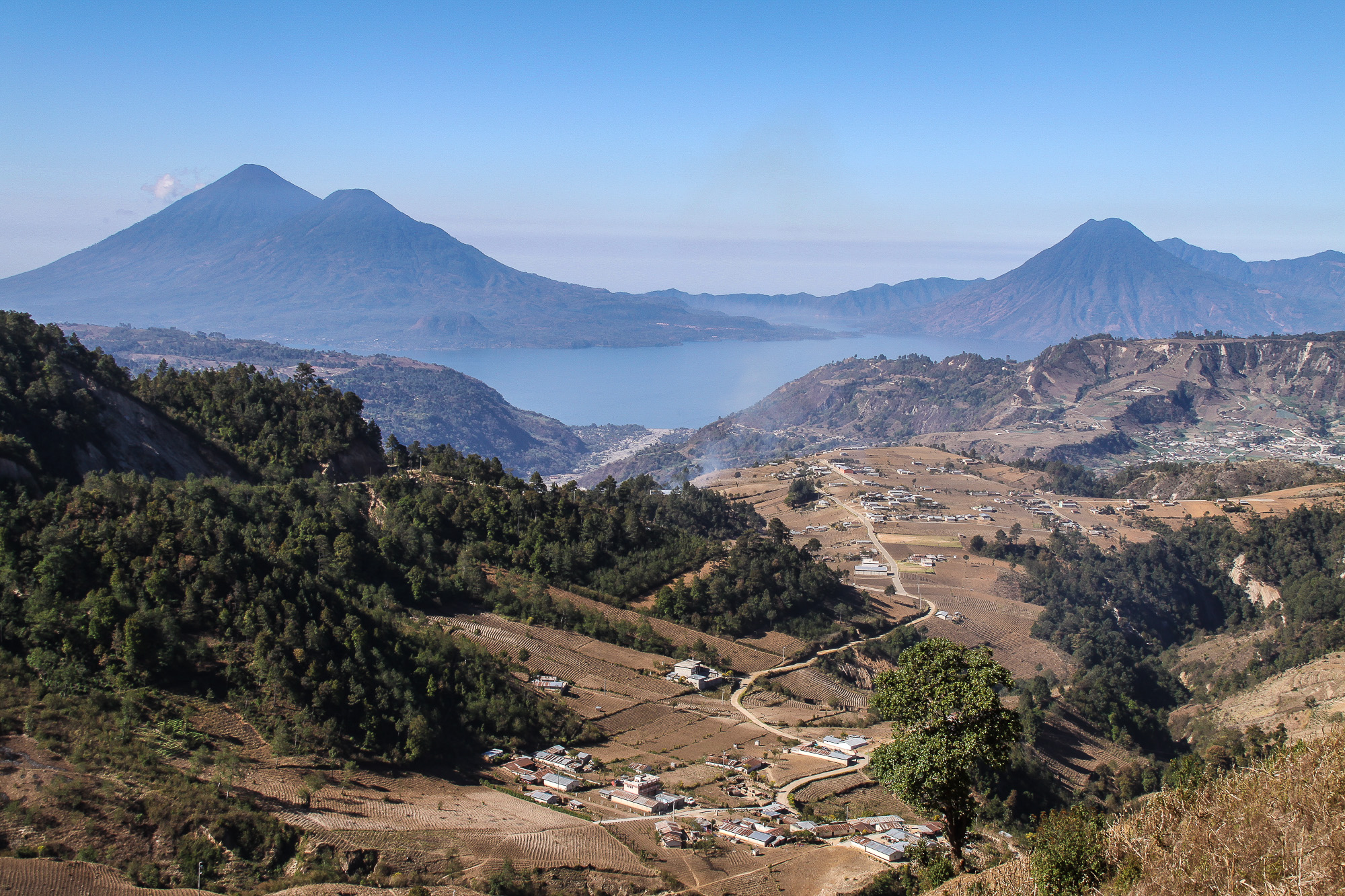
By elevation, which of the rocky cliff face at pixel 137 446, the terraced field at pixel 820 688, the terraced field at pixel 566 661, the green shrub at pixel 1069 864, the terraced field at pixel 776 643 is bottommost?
the terraced field at pixel 820 688

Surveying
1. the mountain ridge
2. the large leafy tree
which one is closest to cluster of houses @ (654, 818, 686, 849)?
the large leafy tree

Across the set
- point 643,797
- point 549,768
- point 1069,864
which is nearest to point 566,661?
point 549,768

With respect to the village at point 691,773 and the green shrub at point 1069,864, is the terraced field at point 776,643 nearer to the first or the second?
the village at point 691,773

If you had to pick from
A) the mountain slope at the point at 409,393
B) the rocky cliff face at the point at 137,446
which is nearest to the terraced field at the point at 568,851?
the rocky cliff face at the point at 137,446

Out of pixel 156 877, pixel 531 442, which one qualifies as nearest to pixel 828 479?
pixel 531 442

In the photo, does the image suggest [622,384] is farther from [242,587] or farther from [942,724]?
[942,724]
